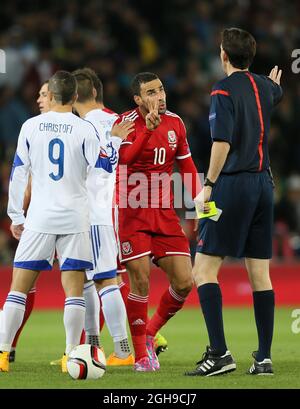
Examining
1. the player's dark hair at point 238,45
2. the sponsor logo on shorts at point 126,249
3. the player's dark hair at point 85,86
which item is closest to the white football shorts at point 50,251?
the sponsor logo on shorts at point 126,249

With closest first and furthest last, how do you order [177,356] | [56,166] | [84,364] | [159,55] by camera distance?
[84,364] → [56,166] → [177,356] → [159,55]

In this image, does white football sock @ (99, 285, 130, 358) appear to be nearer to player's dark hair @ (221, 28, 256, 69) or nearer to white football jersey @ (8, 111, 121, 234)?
white football jersey @ (8, 111, 121, 234)

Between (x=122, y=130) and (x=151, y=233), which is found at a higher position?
(x=122, y=130)

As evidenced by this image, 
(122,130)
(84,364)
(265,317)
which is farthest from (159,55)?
(84,364)

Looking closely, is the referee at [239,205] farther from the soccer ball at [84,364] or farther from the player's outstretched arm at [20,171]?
the player's outstretched arm at [20,171]

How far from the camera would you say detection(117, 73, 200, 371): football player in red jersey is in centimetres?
837

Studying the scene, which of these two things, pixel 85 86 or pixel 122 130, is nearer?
pixel 122 130

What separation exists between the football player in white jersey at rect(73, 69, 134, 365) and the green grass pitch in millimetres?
348

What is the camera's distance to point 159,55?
714 inches

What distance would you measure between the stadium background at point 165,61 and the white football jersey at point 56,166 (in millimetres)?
6642

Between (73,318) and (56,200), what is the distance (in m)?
0.86

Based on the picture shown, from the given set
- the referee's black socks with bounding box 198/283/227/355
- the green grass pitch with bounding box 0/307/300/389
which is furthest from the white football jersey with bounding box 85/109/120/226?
the referee's black socks with bounding box 198/283/227/355

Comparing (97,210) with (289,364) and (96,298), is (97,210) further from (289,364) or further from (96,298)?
(289,364)

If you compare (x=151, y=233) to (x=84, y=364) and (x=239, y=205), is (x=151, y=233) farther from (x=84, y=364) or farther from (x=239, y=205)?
(x=84, y=364)
